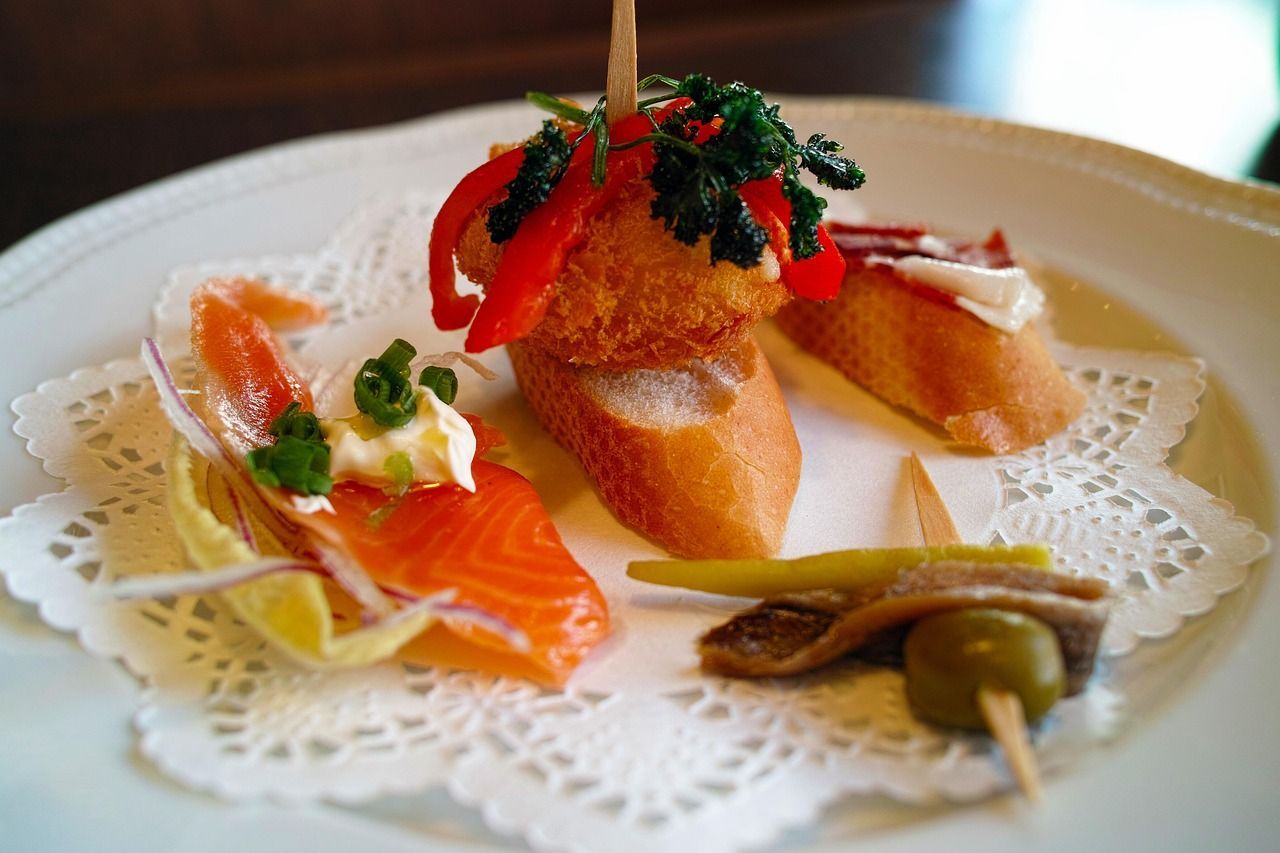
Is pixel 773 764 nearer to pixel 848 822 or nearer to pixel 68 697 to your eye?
pixel 848 822

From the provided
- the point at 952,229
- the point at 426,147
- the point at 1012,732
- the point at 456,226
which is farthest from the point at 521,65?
the point at 1012,732

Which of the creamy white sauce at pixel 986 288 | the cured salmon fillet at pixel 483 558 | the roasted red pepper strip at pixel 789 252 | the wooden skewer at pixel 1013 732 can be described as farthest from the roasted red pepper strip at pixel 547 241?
the wooden skewer at pixel 1013 732

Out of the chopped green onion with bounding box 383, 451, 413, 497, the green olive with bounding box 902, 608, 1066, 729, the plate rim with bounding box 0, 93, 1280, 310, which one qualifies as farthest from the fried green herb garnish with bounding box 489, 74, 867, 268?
the plate rim with bounding box 0, 93, 1280, 310

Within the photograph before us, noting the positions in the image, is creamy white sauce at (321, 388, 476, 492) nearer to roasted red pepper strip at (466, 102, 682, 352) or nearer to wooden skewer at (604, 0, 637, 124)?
roasted red pepper strip at (466, 102, 682, 352)

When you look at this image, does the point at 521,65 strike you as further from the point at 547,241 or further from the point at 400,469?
the point at 400,469

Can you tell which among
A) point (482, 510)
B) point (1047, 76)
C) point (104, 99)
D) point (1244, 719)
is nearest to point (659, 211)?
point (482, 510)
